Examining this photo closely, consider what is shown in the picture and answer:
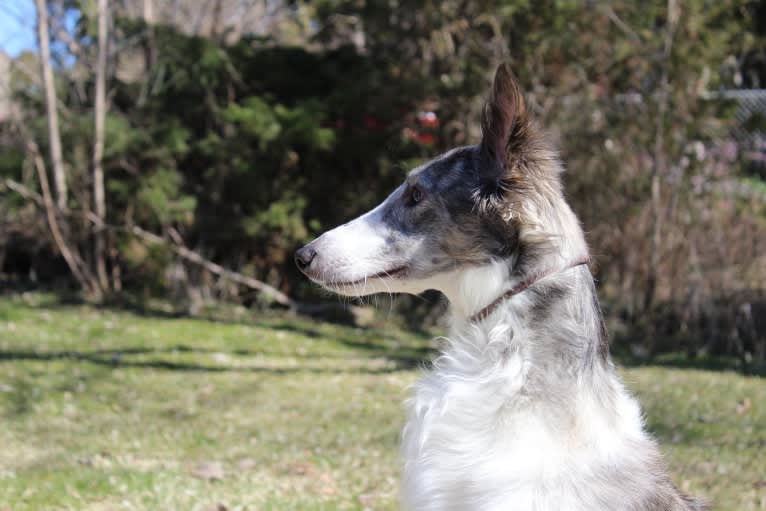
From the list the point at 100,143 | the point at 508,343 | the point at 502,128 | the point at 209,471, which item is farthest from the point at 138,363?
the point at 502,128

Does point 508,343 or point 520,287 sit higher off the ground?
point 520,287

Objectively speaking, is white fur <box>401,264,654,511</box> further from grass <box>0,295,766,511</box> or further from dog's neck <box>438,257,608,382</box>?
grass <box>0,295,766,511</box>

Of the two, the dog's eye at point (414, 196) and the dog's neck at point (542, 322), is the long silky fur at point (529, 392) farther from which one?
the dog's eye at point (414, 196)

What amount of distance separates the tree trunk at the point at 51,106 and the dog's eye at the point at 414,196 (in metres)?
8.86

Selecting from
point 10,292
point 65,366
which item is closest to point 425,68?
point 65,366

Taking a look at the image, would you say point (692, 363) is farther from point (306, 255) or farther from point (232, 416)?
point (306, 255)

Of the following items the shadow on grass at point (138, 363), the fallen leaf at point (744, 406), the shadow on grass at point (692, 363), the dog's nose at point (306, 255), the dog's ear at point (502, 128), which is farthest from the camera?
the shadow on grass at point (692, 363)

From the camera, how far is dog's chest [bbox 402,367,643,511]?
2.59m

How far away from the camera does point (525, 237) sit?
2777 mm

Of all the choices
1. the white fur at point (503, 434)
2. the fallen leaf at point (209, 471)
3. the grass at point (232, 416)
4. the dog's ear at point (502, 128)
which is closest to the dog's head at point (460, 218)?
the dog's ear at point (502, 128)

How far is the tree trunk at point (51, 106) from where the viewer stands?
10.3 m

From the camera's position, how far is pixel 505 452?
8.70 feet

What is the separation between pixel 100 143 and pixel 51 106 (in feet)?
2.59

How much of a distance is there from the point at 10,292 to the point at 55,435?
275 inches
